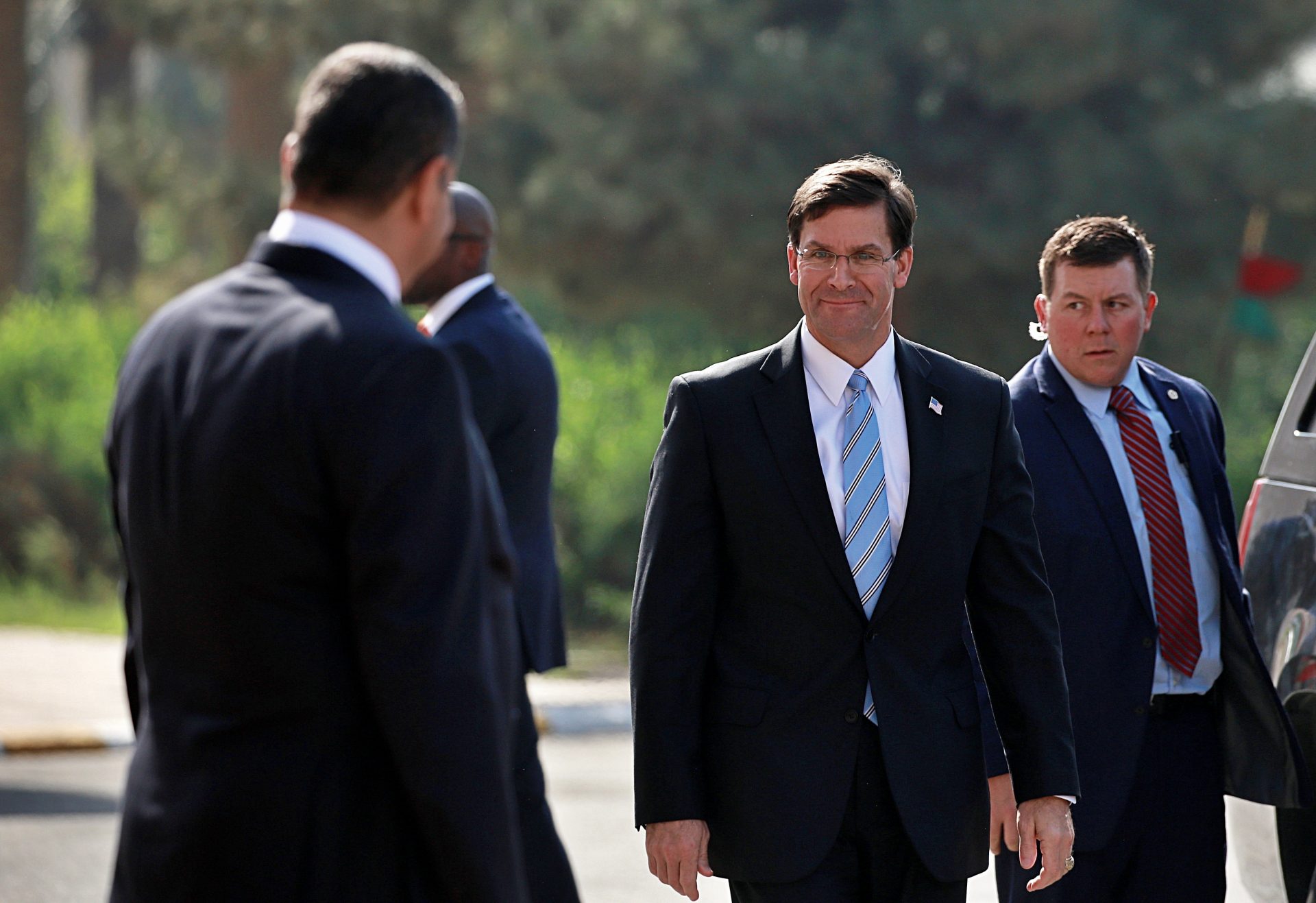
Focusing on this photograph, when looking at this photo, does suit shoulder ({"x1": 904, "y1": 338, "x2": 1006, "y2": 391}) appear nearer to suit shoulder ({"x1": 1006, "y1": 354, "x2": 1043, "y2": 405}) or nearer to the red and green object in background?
suit shoulder ({"x1": 1006, "y1": 354, "x2": 1043, "y2": 405})

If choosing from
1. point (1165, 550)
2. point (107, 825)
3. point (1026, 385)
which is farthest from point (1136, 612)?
point (107, 825)

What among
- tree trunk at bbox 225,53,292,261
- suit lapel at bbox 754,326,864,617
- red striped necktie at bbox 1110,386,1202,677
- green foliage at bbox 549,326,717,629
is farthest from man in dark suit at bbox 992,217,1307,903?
tree trunk at bbox 225,53,292,261

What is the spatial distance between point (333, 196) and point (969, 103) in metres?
14.4

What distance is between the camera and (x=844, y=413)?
3.72 metres

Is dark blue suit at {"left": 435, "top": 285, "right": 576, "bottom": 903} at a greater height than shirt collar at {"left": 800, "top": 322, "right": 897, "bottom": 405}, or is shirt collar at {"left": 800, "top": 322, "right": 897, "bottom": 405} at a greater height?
shirt collar at {"left": 800, "top": 322, "right": 897, "bottom": 405}

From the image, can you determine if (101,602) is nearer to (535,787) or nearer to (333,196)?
(535,787)

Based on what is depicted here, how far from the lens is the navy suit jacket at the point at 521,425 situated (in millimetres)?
4648

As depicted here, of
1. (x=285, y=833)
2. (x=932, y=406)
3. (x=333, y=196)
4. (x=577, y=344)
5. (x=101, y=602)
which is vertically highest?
(x=333, y=196)

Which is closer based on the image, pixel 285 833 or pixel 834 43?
pixel 285 833

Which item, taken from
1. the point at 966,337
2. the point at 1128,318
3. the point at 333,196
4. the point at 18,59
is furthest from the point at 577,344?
the point at 333,196

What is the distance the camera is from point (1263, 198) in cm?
1567

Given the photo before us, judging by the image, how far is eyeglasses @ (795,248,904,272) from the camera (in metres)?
3.68

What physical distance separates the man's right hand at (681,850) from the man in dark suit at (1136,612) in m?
1.00

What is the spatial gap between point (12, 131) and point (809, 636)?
19763 millimetres
